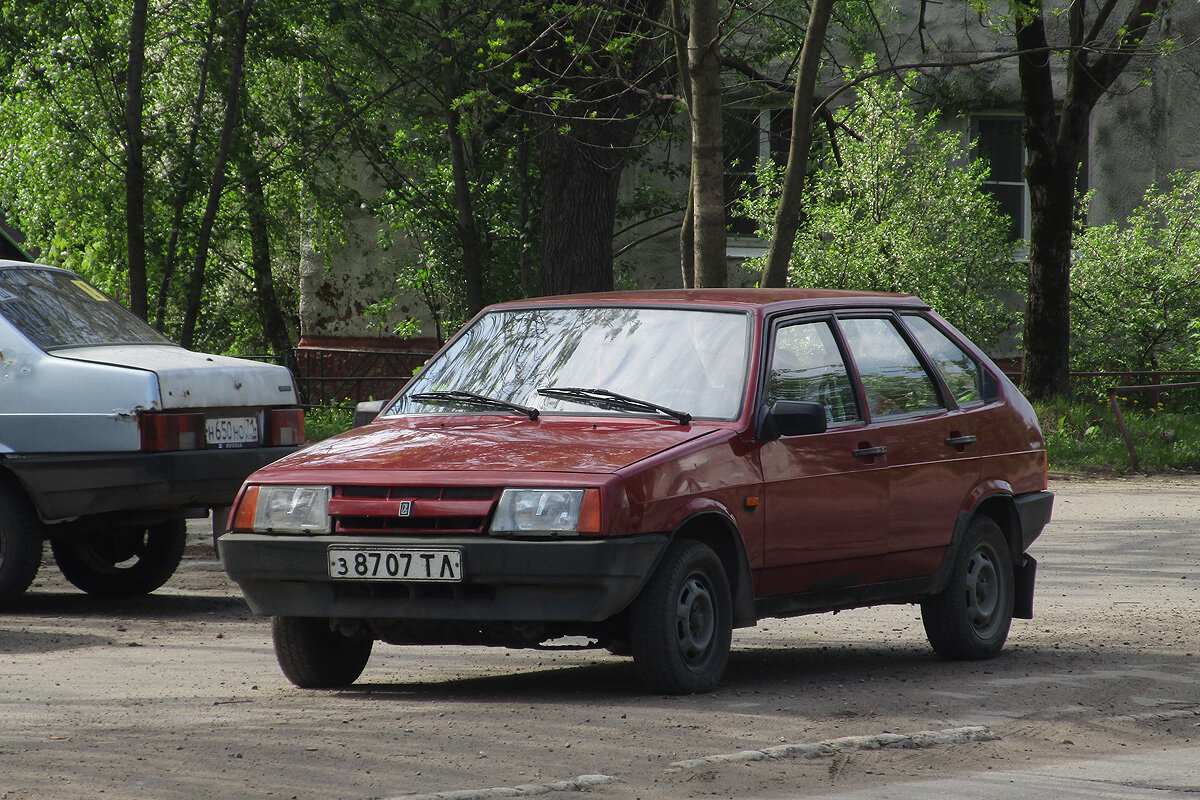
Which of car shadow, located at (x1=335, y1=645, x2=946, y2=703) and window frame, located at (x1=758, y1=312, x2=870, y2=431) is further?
window frame, located at (x1=758, y1=312, x2=870, y2=431)

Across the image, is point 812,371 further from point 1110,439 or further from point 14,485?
point 1110,439

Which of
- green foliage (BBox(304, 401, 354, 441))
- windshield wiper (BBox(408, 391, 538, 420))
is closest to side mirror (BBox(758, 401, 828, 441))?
windshield wiper (BBox(408, 391, 538, 420))

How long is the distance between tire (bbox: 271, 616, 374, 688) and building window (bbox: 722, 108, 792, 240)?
16.7 metres

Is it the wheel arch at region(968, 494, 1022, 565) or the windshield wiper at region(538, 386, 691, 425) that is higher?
the windshield wiper at region(538, 386, 691, 425)

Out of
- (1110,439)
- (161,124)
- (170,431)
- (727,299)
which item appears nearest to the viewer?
(727,299)

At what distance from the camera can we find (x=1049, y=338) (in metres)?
19.4

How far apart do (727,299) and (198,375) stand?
345 cm

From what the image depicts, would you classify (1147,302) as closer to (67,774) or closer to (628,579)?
(628,579)

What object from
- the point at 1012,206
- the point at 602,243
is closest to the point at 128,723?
the point at 602,243

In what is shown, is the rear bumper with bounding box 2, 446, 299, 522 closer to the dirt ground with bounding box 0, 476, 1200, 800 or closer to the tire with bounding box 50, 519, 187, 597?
the dirt ground with bounding box 0, 476, 1200, 800

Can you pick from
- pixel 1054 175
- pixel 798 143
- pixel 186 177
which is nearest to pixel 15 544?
pixel 798 143

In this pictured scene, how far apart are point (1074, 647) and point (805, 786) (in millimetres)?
3598

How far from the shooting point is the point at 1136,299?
2131cm

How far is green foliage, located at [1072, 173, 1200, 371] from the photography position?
2100 cm
